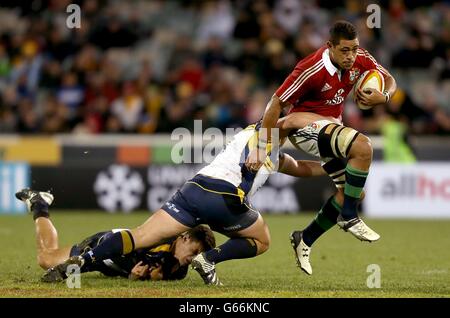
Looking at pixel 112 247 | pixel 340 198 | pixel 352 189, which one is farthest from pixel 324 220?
pixel 112 247

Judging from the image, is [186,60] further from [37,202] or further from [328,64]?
[328,64]

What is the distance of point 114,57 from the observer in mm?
19438

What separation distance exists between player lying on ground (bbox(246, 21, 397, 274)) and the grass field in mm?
558

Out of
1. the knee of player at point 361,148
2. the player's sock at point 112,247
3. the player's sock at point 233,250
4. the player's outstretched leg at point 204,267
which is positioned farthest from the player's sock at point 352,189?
the player's sock at point 112,247

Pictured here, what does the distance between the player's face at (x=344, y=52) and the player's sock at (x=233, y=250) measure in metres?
1.76

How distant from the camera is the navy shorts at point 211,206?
8.17 meters

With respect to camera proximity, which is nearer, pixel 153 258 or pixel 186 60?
pixel 153 258

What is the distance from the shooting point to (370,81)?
28.4 feet

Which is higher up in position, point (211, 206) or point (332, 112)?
point (332, 112)

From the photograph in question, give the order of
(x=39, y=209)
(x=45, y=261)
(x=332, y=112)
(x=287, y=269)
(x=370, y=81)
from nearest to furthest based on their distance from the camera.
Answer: (x=370, y=81) < (x=45, y=261) < (x=332, y=112) < (x=39, y=209) < (x=287, y=269)

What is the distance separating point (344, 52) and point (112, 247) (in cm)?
263

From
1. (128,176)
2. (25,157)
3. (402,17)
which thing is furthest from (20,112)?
(402,17)

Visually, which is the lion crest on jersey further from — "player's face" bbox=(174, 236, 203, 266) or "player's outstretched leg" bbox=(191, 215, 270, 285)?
"player's face" bbox=(174, 236, 203, 266)

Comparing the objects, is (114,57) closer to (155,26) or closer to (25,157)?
(155,26)
